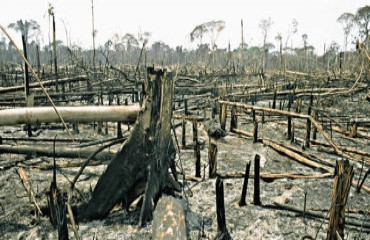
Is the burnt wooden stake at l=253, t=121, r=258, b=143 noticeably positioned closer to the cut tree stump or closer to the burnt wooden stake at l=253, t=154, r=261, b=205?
the burnt wooden stake at l=253, t=154, r=261, b=205

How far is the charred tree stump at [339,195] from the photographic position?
1.75 meters

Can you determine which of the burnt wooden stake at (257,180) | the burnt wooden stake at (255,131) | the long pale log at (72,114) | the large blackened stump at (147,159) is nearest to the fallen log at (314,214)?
the burnt wooden stake at (257,180)

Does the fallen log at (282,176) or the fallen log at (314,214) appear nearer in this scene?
the fallen log at (314,214)

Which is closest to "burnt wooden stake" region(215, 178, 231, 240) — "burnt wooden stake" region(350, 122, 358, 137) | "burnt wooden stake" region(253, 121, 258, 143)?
"burnt wooden stake" region(253, 121, 258, 143)

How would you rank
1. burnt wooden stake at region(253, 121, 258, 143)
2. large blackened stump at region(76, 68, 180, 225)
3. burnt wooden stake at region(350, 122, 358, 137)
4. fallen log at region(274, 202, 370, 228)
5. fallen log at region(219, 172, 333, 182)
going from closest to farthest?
large blackened stump at region(76, 68, 180, 225)
fallen log at region(274, 202, 370, 228)
fallen log at region(219, 172, 333, 182)
burnt wooden stake at region(253, 121, 258, 143)
burnt wooden stake at region(350, 122, 358, 137)

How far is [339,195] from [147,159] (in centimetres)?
142

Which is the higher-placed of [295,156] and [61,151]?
[61,151]

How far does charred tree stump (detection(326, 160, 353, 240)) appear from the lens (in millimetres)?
1749

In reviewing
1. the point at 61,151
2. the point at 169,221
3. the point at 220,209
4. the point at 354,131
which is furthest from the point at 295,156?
the point at 61,151

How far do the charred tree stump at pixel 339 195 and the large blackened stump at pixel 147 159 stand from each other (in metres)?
1.24

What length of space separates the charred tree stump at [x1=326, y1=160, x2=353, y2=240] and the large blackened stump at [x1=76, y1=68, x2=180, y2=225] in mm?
1236

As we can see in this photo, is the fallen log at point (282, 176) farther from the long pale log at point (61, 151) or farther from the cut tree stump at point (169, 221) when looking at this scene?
the cut tree stump at point (169, 221)

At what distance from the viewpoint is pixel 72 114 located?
206cm

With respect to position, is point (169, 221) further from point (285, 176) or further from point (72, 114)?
point (285, 176)
